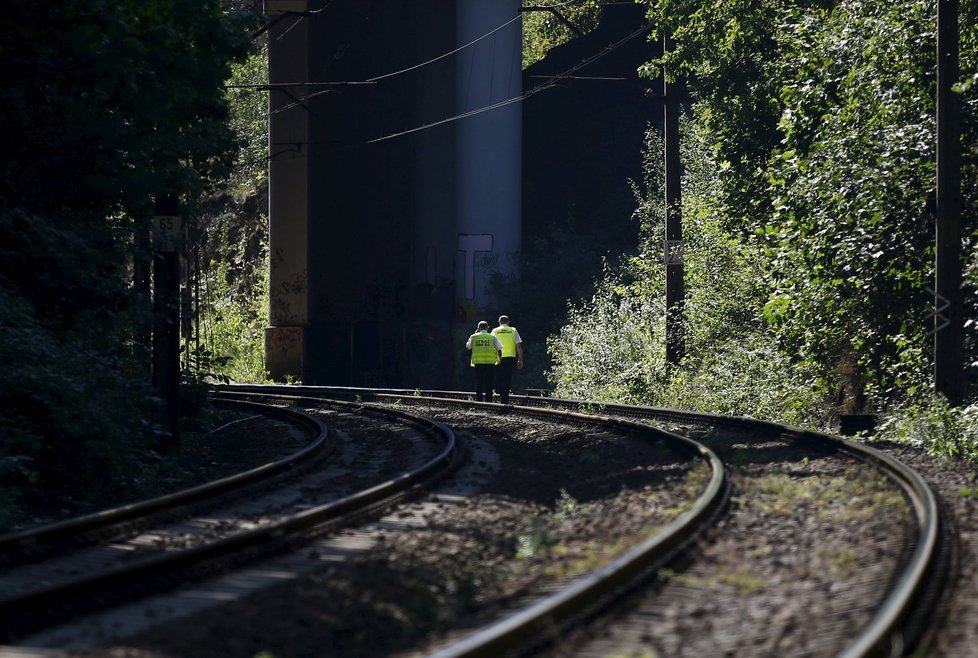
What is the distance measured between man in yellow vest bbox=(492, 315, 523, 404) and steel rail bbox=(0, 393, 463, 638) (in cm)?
1038

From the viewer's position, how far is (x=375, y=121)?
43875 mm

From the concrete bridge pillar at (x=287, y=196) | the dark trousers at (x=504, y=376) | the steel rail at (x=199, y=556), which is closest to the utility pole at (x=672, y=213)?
the dark trousers at (x=504, y=376)

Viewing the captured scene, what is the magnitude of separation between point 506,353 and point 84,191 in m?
9.60

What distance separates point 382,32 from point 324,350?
11148 mm

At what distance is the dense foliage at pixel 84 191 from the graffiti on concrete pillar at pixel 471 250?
2591cm

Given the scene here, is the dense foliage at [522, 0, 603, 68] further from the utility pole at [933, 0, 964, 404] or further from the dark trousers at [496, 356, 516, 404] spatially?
the utility pole at [933, 0, 964, 404]

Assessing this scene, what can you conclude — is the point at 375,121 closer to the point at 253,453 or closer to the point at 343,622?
the point at 253,453

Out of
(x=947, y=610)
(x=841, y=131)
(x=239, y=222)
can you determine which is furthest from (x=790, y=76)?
(x=239, y=222)

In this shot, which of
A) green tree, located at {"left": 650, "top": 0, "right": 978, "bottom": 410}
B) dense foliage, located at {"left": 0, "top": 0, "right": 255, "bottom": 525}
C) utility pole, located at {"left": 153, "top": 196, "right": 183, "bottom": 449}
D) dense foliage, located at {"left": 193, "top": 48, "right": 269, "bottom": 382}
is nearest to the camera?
dense foliage, located at {"left": 0, "top": 0, "right": 255, "bottom": 525}

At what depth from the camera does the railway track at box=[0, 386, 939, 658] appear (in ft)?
21.9

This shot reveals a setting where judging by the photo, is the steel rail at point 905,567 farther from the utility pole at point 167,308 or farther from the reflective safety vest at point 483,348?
the utility pole at point 167,308

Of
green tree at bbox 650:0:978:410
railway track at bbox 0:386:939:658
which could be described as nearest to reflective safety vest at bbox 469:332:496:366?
green tree at bbox 650:0:978:410

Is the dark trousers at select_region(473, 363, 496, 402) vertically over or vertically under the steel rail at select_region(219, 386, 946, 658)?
over

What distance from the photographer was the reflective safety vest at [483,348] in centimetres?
2484
